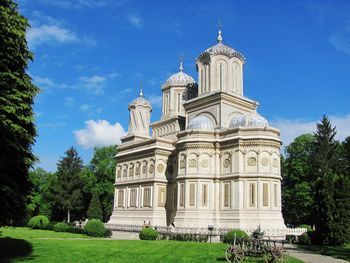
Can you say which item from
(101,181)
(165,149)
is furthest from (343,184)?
(101,181)

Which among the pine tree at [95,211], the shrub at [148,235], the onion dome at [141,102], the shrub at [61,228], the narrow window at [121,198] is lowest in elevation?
the shrub at [61,228]

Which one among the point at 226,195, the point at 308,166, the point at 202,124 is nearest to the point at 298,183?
the point at 308,166

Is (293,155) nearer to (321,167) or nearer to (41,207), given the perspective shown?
(321,167)

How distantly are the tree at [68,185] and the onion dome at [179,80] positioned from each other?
766 inches

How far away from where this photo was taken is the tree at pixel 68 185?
52688 mm

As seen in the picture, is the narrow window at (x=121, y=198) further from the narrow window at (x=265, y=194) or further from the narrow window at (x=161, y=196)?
the narrow window at (x=265, y=194)

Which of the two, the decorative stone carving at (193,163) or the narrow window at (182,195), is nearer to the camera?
the narrow window at (182,195)

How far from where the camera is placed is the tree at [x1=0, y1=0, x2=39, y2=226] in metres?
13.5

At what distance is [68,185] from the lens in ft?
176

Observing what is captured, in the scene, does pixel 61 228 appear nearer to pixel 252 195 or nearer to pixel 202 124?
pixel 202 124

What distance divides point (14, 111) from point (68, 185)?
41957mm

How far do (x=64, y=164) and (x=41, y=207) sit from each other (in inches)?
446

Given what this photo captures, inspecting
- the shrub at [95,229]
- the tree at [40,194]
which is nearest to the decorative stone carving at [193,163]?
the shrub at [95,229]

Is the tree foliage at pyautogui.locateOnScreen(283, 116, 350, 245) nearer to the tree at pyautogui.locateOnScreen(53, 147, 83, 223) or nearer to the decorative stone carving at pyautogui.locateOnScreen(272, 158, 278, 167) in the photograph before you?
the decorative stone carving at pyautogui.locateOnScreen(272, 158, 278, 167)
